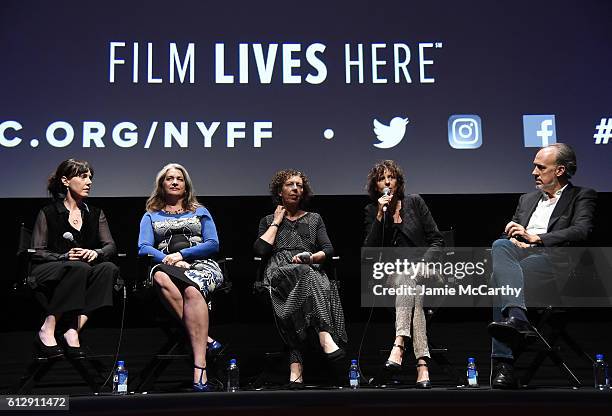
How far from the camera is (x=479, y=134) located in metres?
4.85

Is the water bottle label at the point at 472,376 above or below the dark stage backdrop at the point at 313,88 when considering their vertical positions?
below

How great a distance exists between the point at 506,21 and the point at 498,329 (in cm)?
272

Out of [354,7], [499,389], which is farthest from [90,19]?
[499,389]

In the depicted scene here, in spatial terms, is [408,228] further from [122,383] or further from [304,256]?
[122,383]

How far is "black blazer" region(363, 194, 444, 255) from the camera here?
376 cm

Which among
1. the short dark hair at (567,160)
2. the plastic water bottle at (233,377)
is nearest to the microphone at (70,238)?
the plastic water bottle at (233,377)

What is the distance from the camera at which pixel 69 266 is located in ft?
11.3

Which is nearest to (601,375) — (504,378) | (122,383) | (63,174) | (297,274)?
(504,378)

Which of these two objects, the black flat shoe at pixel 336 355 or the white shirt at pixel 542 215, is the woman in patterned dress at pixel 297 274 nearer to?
the black flat shoe at pixel 336 355

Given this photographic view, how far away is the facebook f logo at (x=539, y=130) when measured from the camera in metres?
4.79

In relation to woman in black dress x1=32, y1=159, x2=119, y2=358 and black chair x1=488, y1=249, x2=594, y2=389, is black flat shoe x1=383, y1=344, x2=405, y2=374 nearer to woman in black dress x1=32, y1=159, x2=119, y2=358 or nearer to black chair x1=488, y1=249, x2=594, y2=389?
black chair x1=488, y1=249, x2=594, y2=389

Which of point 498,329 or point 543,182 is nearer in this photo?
point 498,329

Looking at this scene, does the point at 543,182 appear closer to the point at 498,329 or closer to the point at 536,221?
the point at 536,221

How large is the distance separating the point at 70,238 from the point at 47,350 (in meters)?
0.56
